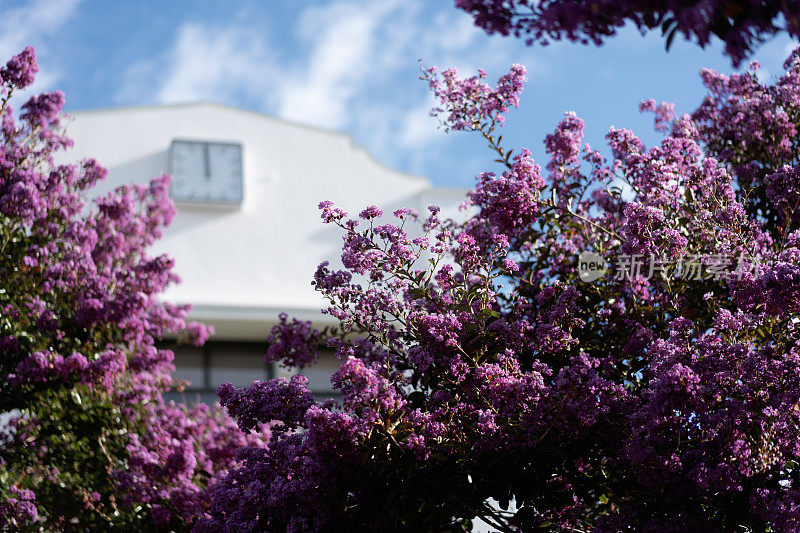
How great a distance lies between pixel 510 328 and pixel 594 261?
106 cm

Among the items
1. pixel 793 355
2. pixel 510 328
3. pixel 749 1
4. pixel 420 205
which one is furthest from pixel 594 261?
pixel 420 205

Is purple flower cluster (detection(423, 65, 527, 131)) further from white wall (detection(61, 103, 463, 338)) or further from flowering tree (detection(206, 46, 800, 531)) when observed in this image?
white wall (detection(61, 103, 463, 338))

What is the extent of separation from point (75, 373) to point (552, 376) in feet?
14.9

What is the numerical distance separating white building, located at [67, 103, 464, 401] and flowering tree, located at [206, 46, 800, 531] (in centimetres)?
913

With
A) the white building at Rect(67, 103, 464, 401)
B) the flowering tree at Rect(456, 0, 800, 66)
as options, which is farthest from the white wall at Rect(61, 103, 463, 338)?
the flowering tree at Rect(456, 0, 800, 66)

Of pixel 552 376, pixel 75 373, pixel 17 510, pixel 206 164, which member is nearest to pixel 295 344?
pixel 552 376

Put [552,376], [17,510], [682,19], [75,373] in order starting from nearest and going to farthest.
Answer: [682,19] < [552,376] < [17,510] < [75,373]

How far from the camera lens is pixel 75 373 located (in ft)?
28.5

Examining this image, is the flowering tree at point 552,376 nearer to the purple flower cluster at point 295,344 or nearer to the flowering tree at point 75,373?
the purple flower cluster at point 295,344

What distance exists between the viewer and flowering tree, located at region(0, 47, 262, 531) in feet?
28.1

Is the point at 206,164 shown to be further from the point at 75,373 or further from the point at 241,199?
the point at 75,373

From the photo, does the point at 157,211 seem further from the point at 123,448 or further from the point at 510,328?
the point at 510,328

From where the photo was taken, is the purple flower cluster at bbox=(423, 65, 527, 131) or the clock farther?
the clock

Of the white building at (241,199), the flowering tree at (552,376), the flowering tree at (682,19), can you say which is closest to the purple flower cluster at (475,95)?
the flowering tree at (552,376)
